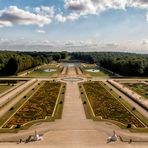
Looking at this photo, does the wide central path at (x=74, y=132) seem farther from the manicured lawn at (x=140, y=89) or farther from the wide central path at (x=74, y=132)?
the manicured lawn at (x=140, y=89)

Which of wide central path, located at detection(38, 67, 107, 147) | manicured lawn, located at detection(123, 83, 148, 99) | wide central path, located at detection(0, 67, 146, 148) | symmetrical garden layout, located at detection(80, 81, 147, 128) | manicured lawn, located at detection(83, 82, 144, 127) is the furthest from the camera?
manicured lawn, located at detection(123, 83, 148, 99)

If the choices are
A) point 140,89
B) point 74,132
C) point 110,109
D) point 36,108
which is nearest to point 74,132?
point 74,132

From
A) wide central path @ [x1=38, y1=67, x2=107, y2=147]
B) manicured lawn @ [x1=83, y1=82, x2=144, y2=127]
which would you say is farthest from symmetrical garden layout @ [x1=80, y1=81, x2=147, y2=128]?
wide central path @ [x1=38, y1=67, x2=107, y2=147]

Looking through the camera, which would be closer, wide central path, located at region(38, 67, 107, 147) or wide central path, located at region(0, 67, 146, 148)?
wide central path, located at region(0, 67, 146, 148)

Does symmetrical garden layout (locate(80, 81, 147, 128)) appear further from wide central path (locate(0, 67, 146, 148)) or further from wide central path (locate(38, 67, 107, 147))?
wide central path (locate(38, 67, 107, 147))

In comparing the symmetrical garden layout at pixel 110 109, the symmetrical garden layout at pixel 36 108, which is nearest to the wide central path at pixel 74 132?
the symmetrical garden layout at pixel 110 109

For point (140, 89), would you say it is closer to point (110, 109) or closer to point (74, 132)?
point (110, 109)

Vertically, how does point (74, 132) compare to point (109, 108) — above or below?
below

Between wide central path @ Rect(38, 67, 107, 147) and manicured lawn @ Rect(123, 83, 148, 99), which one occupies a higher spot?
manicured lawn @ Rect(123, 83, 148, 99)
